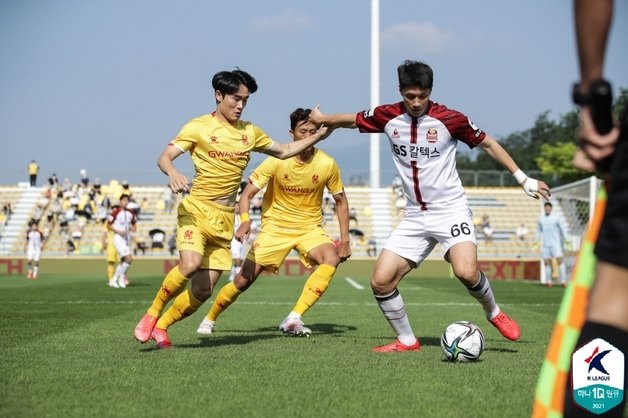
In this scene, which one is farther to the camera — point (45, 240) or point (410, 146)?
point (45, 240)

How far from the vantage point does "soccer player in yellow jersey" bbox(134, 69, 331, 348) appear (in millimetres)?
8219

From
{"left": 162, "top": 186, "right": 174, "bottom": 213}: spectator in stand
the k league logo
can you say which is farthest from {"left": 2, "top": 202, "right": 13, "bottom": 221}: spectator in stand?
the k league logo

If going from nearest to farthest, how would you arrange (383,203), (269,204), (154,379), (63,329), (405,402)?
(405,402) → (154,379) → (63,329) → (269,204) → (383,203)

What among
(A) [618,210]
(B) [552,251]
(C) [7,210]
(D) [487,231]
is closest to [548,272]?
(B) [552,251]

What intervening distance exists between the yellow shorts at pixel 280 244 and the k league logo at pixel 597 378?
6616 millimetres

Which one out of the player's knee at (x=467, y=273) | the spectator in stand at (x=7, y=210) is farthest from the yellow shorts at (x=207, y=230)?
the spectator in stand at (x=7, y=210)

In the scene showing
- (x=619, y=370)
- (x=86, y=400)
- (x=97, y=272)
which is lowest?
(x=97, y=272)

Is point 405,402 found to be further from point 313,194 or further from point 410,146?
point 313,194

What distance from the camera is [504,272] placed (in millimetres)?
35812

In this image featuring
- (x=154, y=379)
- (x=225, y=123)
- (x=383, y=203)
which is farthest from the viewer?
(x=383, y=203)

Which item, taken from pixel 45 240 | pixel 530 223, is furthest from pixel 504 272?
pixel 45 240

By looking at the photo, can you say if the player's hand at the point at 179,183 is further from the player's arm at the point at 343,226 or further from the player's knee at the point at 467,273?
the player's arm at the point at 343,226

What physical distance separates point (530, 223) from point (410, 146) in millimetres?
39885

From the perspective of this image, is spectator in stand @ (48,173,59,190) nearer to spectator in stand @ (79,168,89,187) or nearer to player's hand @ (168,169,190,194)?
spectator in stand @ (79,168,89,187)
